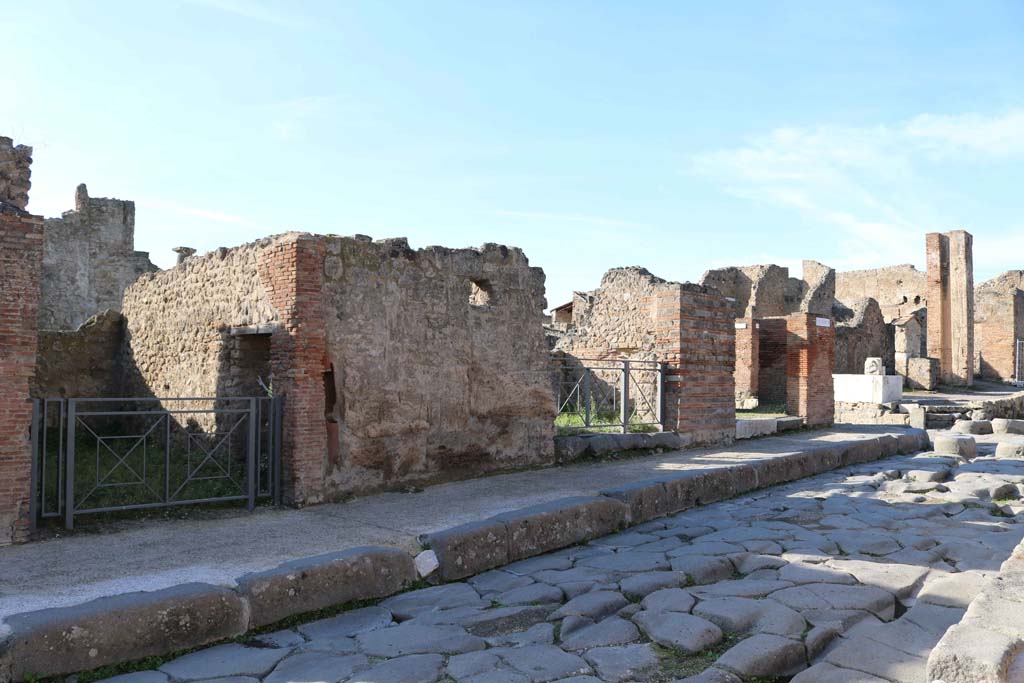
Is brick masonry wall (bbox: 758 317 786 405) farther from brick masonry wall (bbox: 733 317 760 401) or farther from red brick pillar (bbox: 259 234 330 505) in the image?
red brick pillar (bbox: 259 234 330 505)

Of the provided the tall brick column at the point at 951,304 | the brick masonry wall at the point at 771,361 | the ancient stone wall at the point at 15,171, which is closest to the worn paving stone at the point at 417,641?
the ancient stone wall at the point at 15,171

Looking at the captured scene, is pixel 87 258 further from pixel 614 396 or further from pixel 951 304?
pixel 951 304

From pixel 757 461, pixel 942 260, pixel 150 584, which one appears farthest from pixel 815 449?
pixel 942 260

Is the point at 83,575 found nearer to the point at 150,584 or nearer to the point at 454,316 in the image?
the point at 150,584

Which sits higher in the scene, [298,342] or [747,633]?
[298,342]

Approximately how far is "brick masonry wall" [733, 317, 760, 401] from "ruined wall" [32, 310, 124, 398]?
10.2m

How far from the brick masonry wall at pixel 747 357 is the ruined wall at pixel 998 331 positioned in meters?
20.0

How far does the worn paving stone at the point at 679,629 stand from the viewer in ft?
11.3

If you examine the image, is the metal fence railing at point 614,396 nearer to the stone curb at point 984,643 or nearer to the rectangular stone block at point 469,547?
the rectangular stone block at point 469,547

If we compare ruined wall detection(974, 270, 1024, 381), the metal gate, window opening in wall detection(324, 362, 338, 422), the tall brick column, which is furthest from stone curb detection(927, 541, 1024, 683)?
ruined wall detection(974, 270, 1024, 381)

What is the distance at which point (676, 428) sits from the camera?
9438 mm

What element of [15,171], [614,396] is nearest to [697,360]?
[614,396]

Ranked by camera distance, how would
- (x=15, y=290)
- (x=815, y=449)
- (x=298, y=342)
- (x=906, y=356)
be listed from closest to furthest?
(x=15, y=290) → (x=298, y=342) → (x=815, y=449) → (x=906, y=356)

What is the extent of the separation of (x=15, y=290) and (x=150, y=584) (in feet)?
7.27
